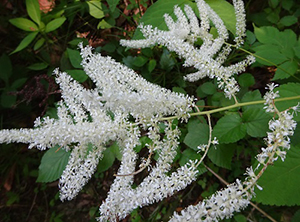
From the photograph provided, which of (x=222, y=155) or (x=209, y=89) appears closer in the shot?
(x=222, y=155)

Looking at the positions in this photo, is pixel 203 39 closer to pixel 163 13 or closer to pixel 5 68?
pixel 163 13

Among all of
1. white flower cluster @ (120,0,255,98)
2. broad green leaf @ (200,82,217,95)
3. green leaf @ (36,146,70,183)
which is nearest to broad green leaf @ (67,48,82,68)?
white flower cluster @ (120,0,255,98)

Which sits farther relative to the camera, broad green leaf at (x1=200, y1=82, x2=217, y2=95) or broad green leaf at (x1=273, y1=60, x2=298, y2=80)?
broad green leaf at (x1=200, y1=82, x2=217, y2=95)

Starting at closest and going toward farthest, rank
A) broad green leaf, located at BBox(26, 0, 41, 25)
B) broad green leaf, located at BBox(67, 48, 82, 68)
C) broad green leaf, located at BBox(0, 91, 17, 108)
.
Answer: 1. broad green leaf, located at BBox(67, 48, 82, 68)
2. broad green leaf, located at BBox(26, 0, 41, 25)
3. broad green leaf, located at BBox(0, 91, 17, 108)

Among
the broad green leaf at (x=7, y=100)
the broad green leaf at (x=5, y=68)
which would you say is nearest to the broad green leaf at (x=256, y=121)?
the broad green leaf at (x=7, y=100)

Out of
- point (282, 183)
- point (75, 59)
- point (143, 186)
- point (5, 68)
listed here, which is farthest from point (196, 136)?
point (5, 68)

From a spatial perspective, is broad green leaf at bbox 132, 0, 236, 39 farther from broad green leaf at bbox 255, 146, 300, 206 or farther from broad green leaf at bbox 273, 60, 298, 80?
broad green leaf at bbox 255, 146, 300, 206

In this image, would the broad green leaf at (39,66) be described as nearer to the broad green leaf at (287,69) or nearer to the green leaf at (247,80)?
the green leaf at (247,80)
